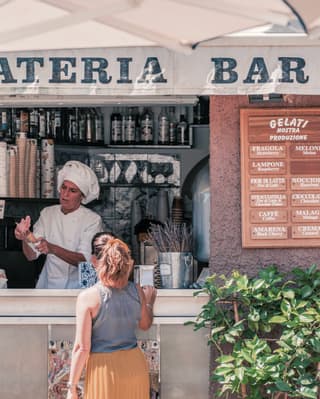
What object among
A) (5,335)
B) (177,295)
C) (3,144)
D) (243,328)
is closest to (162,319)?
(177,295)

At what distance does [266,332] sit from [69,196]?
6.81ft

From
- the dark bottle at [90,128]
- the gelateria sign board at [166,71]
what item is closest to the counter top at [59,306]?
the gelateria sign board at [166,71]

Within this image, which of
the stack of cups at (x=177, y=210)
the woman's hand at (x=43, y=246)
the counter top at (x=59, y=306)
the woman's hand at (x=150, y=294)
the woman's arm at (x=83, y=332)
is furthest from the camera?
the stack of cups at (x=177, y=210)

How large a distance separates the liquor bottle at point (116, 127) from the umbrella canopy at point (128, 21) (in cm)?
314

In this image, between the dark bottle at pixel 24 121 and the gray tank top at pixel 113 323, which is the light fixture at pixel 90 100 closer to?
the dark bottle at pixel 24 121

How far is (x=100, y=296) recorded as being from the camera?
21.5 ft

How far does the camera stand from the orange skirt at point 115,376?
255 inches

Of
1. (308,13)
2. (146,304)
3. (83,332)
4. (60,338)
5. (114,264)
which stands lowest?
(60,338)

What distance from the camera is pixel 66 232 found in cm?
833

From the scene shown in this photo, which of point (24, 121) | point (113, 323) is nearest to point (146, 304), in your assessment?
point (113, 323)

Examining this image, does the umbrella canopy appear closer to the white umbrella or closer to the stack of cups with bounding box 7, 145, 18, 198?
the white umbrella

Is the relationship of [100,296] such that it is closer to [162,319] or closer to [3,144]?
[162,319]

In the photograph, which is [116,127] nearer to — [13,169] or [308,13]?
[13,169]

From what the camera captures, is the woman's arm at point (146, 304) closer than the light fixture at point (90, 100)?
Yes
